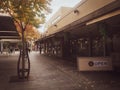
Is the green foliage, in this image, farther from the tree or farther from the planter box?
the planter box

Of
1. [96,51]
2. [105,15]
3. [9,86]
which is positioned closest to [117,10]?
[105,15]

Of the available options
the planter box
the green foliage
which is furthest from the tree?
the planter box

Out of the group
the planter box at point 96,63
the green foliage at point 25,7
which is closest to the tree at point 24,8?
the green foliage at point 25,7

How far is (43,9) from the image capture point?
13.4 meters

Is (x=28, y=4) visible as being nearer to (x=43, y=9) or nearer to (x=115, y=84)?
(x=43, y=9)

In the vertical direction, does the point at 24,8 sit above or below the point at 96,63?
above

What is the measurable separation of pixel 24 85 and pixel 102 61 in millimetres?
4789

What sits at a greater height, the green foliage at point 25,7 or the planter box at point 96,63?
the green foliage at point 25,7

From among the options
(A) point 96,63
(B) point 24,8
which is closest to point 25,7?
(B) point 24,8

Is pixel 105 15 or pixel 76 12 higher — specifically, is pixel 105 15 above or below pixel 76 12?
below

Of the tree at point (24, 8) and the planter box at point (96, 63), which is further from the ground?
the tree at point (24, 8)

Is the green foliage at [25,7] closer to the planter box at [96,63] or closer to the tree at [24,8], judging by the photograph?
the tree at [24,8]

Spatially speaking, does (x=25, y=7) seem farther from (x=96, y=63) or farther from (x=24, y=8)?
(x=96, y=63)

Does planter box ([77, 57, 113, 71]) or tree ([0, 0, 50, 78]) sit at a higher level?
tree ([0, 0, 50, 78])
